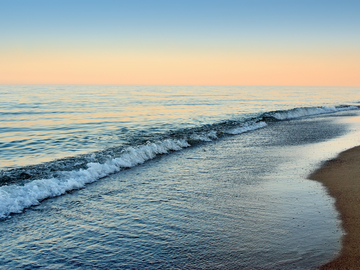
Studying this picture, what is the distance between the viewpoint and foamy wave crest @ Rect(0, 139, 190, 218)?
6703 millimetres

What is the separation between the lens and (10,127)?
20.6 meters

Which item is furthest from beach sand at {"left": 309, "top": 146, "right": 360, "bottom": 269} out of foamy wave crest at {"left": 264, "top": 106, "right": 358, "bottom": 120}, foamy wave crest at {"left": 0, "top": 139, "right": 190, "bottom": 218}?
foamy wave crest at {"left": 264, "top": 106, "right": 358, "bottom": 120}

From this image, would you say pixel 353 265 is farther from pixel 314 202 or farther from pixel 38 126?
pixel 38 126

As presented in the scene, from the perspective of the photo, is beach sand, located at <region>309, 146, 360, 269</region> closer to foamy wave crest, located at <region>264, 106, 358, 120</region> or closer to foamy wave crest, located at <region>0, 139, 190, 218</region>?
foamy wave crest, located at <region>0, 139, 190, 218</region>

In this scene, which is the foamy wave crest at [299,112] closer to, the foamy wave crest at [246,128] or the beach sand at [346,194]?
the foamy wave crest at [246,128]

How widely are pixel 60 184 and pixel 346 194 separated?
7.59 m

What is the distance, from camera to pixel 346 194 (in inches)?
280

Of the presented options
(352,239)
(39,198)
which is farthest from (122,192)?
(352,239)

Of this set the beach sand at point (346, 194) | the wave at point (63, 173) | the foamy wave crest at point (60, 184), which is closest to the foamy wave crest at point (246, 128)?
the wave at point (63, 173)

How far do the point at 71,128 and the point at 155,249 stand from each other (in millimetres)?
17498

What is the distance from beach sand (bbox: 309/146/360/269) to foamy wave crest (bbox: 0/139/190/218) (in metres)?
6.36

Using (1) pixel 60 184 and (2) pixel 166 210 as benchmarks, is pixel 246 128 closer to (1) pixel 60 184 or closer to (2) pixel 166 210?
(1) pixel 60 184

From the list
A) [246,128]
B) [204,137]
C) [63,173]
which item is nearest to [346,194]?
[63,173]

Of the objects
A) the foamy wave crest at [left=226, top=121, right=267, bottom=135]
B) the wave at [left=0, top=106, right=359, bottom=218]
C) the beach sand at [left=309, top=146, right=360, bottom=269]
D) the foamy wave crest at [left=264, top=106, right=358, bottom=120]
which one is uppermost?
the foamy wave crest at [left=264, top=106, right=358, bottom=120]
